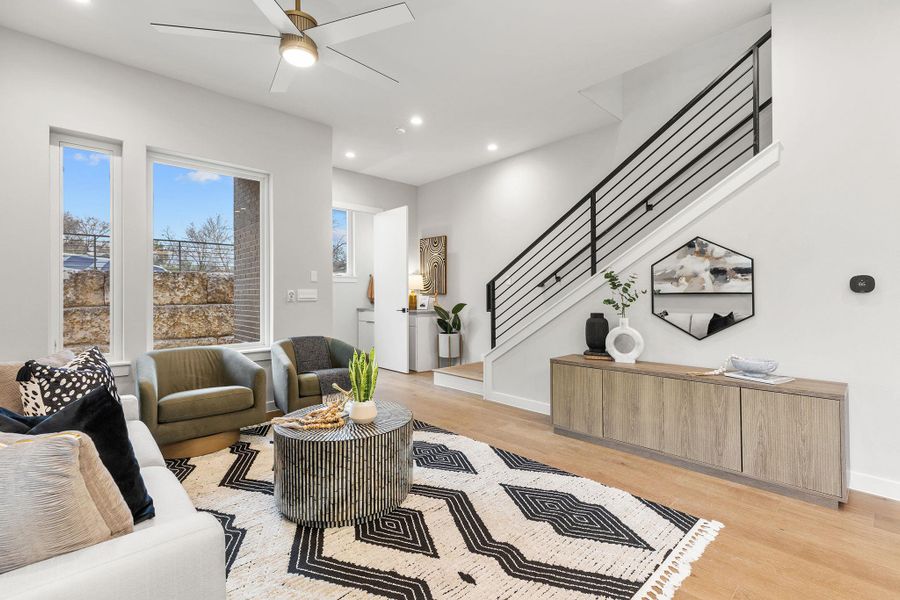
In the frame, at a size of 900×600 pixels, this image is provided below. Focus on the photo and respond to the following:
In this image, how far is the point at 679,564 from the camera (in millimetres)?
1806

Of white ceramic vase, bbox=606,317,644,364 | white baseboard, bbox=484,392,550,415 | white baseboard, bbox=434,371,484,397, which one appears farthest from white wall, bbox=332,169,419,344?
white ceramic vase, bbox=606,317,644,364

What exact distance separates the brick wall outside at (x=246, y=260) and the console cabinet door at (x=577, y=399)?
2983 mm

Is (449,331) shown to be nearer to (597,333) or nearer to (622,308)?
(597,333)

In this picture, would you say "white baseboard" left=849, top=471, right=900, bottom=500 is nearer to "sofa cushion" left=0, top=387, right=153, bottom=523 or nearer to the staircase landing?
the staircase landing

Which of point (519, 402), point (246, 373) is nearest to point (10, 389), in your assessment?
point (246, 373)

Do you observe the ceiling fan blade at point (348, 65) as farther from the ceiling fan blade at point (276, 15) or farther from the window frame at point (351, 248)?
the window frame at point (351, 248)

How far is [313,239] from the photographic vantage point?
4484 millimetres

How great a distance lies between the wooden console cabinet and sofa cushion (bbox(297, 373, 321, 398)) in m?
2.06

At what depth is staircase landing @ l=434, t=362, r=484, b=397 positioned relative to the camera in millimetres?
4910

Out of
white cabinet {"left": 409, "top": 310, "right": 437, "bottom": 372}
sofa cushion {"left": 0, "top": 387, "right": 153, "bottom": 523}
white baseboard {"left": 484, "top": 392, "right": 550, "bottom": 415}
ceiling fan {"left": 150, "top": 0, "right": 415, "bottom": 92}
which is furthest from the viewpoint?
white cabinet {"left": 409, "top": 310, "right": 437, "bottom": 372}

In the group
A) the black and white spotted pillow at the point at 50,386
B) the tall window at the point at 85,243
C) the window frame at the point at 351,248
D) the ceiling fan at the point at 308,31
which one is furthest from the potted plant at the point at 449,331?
the black and white spotted pillow at the point at 50,386

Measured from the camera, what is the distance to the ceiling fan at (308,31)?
214 cm

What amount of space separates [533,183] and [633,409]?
11.0 feet

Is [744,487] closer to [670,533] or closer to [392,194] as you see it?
[670,533]
